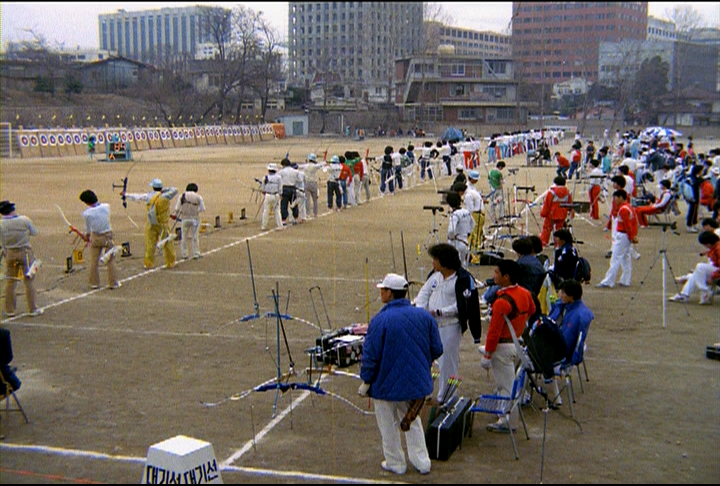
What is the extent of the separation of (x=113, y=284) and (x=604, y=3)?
85.7 metres

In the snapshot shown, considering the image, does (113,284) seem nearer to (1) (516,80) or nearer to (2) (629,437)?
(2) (629,437)

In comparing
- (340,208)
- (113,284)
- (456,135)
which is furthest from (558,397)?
(456,135)

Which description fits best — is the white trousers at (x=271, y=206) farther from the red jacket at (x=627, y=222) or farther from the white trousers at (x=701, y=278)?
the white trousers at (x=701, y=278)

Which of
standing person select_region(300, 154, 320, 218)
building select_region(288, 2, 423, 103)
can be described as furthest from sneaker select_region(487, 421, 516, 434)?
building select_region(288, 2, 423, 103)

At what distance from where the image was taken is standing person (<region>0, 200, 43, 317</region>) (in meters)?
12.7

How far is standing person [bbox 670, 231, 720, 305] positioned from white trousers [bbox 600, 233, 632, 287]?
119cm

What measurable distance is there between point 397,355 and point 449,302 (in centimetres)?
169

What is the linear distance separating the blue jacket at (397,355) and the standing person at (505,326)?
3.98 ft

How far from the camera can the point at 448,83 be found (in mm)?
82188

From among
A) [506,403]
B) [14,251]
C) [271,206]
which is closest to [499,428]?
[506,403]

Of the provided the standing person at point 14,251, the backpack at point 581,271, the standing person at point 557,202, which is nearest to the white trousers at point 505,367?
the backpack at point 581,271

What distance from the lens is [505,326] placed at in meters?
7.94

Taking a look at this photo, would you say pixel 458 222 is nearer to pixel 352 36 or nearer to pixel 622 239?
pixel 622 239

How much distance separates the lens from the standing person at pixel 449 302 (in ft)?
26.8
